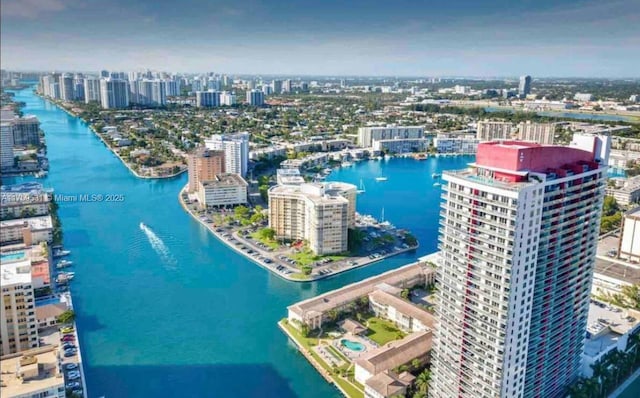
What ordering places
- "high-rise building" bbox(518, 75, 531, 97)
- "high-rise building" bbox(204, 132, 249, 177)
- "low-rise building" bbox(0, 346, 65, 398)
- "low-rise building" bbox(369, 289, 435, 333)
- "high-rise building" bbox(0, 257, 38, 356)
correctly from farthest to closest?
1. "high-rise building" bbox(518, 75, 531, 97)
2. "high-rise building" bbox(204, 132, 249, 177)
3. "low-rise building" bbox(369, 289, 435, 333)
4. "high-rise building" bbox(0, 257, 38, 356)
5. "low-rise building" bbox(0, 346, 65, 398)

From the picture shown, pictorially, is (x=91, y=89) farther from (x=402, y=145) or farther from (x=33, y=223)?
(x=33, y=223)

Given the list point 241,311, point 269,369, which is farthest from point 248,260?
point 269,369

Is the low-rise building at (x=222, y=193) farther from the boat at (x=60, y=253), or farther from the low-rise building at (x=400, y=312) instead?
the low-rise building at (x=400, y=312)

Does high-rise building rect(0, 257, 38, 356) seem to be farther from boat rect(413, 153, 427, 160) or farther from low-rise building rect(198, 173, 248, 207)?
boat rect(413, 153, 427, 160)

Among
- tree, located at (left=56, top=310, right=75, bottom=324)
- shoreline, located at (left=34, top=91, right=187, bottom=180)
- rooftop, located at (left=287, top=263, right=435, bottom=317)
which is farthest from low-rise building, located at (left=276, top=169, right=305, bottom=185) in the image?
tree, located at (left=56, top=310, right=75, bottom=324)

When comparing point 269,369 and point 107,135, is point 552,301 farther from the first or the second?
point 107,135

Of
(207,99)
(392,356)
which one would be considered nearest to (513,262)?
(392,356)

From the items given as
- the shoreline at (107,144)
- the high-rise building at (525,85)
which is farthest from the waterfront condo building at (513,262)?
the high-rise building at (525,85)
